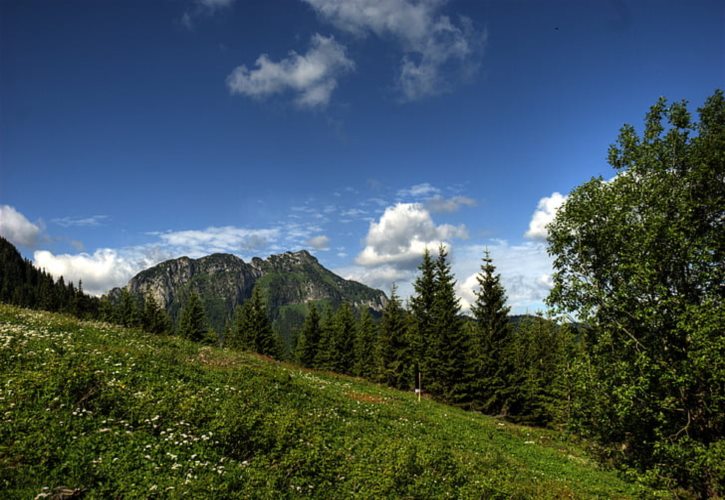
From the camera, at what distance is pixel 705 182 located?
49.5 feet

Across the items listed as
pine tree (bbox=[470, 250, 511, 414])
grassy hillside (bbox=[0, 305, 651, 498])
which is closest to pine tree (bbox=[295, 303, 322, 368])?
pine tree (bbox=[470, 250, 511, 414])

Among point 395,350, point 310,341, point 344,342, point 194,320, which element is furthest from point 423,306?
point 194,320

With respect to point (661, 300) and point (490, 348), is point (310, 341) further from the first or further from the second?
point (661, 300)

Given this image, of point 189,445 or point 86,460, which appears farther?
point 189,445

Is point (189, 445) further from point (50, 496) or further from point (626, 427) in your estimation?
point (626, 427)

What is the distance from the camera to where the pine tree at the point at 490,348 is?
38.3m

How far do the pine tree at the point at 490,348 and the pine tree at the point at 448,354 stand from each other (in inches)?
48.1

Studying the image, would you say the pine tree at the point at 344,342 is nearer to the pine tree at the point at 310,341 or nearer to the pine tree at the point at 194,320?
the pine tree at the point at 310,341

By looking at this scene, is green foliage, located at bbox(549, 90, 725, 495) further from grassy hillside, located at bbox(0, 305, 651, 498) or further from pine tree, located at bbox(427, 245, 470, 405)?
pine tree, located at bbox(427, 245, 470, 405)

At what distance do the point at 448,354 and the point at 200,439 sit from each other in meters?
32.4

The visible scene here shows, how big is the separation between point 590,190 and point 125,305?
296 feet

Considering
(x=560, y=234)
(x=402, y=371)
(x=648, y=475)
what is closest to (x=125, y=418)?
(x=648, y=475)

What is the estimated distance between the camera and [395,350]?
49125 mm

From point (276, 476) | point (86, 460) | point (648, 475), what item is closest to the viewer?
point (86, 460)
